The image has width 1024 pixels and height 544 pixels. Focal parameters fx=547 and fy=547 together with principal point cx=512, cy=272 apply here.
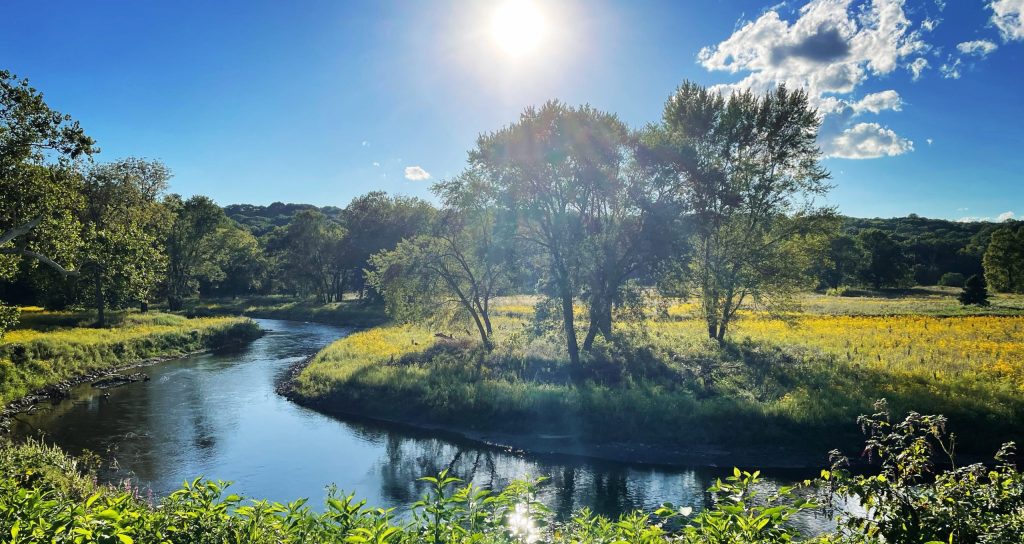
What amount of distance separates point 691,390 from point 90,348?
34.5m

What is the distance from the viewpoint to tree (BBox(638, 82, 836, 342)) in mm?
30516

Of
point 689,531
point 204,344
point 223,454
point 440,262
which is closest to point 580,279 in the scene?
point 440,262

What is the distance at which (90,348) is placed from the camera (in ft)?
108

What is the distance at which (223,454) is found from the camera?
1920 cm

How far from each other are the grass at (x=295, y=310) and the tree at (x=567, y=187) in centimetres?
4085

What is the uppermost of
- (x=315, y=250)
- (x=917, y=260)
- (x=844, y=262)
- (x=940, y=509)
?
(x=917, y=260)

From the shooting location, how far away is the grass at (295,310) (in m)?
67.6

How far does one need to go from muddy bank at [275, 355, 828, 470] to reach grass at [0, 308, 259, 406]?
65.2 feet

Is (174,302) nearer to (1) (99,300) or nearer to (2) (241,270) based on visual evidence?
(1) (99,300)

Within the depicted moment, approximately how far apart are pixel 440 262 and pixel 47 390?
20710mm

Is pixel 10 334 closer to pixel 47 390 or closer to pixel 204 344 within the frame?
pixel 47 390

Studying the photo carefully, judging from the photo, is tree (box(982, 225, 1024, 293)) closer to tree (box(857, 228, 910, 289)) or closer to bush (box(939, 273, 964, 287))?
tree (box(857, 228, 910, 289))

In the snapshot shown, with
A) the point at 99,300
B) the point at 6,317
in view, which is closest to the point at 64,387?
the point at 6,317

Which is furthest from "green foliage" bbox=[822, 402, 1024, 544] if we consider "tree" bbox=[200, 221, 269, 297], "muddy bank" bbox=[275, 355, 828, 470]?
"tree" bbox=[200, 221, 269, 297]
